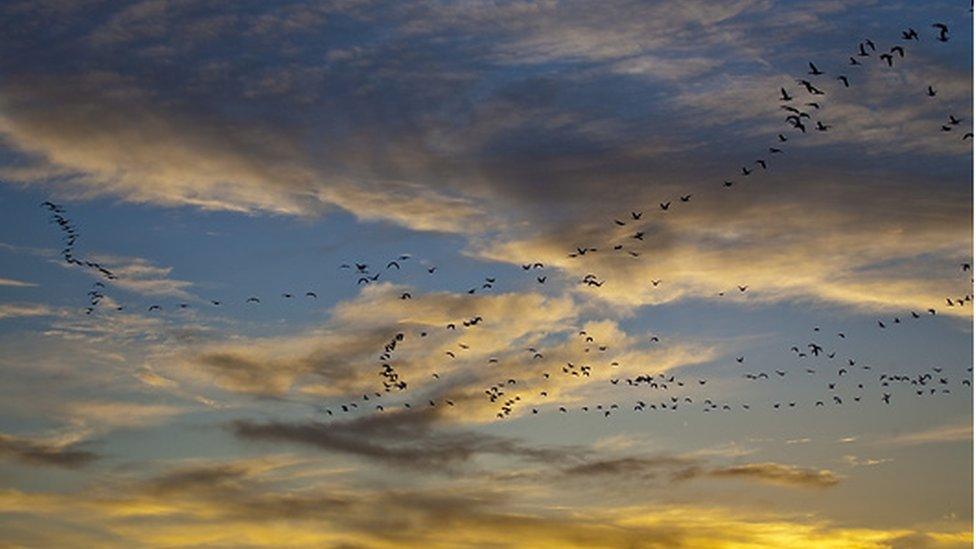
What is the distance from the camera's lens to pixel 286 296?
99500 mm

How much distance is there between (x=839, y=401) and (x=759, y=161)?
36.9 m

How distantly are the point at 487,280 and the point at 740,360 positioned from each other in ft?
75.3

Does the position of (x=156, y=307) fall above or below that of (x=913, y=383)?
above

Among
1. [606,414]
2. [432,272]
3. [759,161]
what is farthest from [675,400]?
[759,161]

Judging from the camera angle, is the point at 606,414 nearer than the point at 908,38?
→ No

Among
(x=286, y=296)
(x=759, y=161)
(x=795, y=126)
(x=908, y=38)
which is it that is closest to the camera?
(x=908, y=38)

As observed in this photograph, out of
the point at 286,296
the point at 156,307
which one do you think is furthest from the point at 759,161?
the point at 156,307

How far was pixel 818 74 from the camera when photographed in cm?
7544

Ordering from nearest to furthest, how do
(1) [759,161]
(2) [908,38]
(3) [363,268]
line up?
(2) [908,38] < (1) [759,161] < (3) [363,268]

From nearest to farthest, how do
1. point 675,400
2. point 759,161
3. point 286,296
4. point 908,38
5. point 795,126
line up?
1. point 908,38
2. point 795,126
3. point 759,161
4. point 286,296
5. point 675,400

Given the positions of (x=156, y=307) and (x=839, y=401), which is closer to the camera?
(x=156, y=307)

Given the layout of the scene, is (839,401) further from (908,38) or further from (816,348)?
(908,38)

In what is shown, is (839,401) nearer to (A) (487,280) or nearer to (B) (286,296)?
(A) (487,280)

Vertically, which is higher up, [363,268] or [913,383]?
[363,268]
